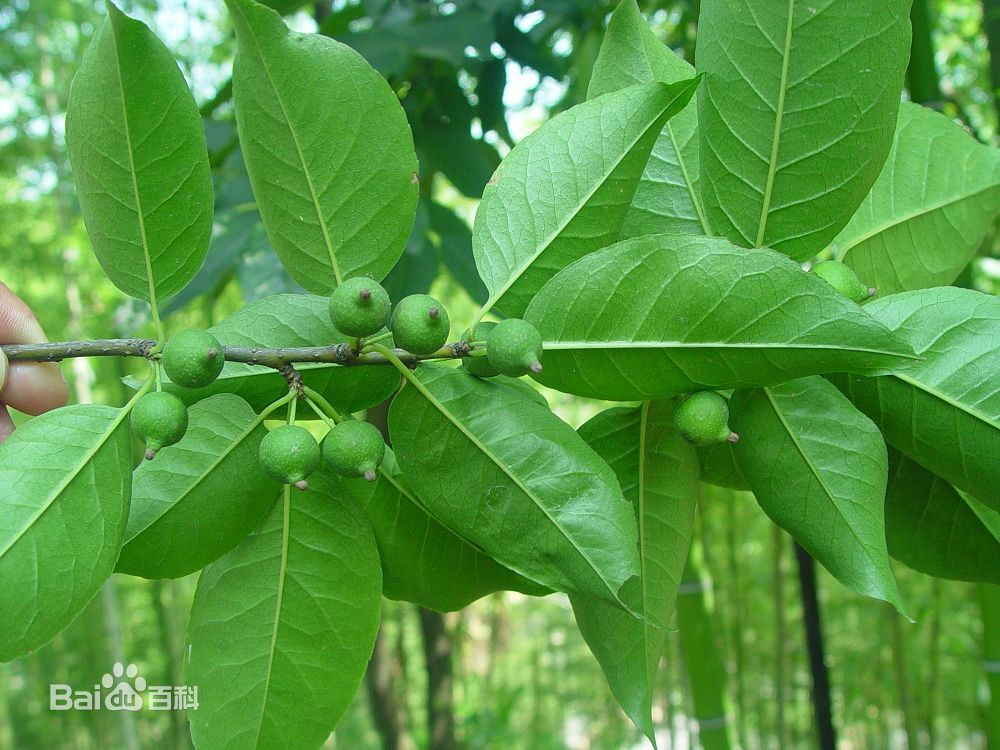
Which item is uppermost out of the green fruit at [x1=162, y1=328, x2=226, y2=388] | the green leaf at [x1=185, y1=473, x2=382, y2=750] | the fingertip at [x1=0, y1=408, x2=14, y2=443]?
the fingertip at [x1=0, y1=408, x2=14, y2=443]

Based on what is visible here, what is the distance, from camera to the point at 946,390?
531 mm

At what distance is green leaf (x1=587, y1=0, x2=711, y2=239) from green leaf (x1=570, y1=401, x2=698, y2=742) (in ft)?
0.47

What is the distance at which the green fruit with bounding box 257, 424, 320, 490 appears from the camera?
1.58 ft

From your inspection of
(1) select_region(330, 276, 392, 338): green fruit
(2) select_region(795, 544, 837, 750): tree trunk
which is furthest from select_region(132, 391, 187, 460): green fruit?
(2) select_region(795, 544, 837, 750): tree trunk

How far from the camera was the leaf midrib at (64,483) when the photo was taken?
0.45 metres

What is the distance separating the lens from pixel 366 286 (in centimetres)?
48

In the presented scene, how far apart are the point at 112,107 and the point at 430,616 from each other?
9.20ft

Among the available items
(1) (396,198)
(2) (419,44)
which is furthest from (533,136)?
(2) (419,44)

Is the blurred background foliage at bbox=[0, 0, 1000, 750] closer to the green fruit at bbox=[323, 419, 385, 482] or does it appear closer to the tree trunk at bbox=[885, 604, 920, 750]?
the tree trunk at bbox=[885, 604, 920, 750]

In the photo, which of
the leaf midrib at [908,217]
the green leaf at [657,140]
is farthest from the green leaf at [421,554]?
the leaf midrib at [908,217]

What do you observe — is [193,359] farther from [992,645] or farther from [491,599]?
[491,599]

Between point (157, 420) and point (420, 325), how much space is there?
0.17 m

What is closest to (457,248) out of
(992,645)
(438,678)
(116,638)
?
(992,645)

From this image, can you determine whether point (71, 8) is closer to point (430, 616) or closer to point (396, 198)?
point (430, 616)
